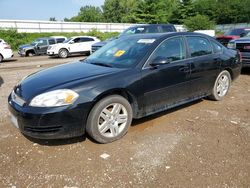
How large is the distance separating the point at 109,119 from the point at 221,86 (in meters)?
3.14

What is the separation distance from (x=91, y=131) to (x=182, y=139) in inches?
55.4

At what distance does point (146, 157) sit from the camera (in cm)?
337

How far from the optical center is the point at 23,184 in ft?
9.29

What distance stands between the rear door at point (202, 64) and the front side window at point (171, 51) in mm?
219

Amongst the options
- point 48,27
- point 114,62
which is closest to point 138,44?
point 114,62

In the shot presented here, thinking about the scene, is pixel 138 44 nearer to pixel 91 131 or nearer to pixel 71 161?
pixel 91 131

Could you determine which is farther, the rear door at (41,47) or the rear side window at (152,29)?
the rear door at (41,47)

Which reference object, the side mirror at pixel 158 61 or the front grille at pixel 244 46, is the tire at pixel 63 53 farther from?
the side mirror at pixel 158 61

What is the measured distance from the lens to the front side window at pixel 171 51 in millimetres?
4181

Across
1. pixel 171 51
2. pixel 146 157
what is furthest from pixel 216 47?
pixel 146 157

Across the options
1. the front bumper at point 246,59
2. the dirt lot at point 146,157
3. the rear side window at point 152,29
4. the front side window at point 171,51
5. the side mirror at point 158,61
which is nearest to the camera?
the dirt lot at point 146,157

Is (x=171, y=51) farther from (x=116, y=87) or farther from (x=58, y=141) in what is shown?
(x=58, y=141)

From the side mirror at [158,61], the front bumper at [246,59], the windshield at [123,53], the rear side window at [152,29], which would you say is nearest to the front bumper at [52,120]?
the windshield at [123,53]

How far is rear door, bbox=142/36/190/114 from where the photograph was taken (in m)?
4.03
